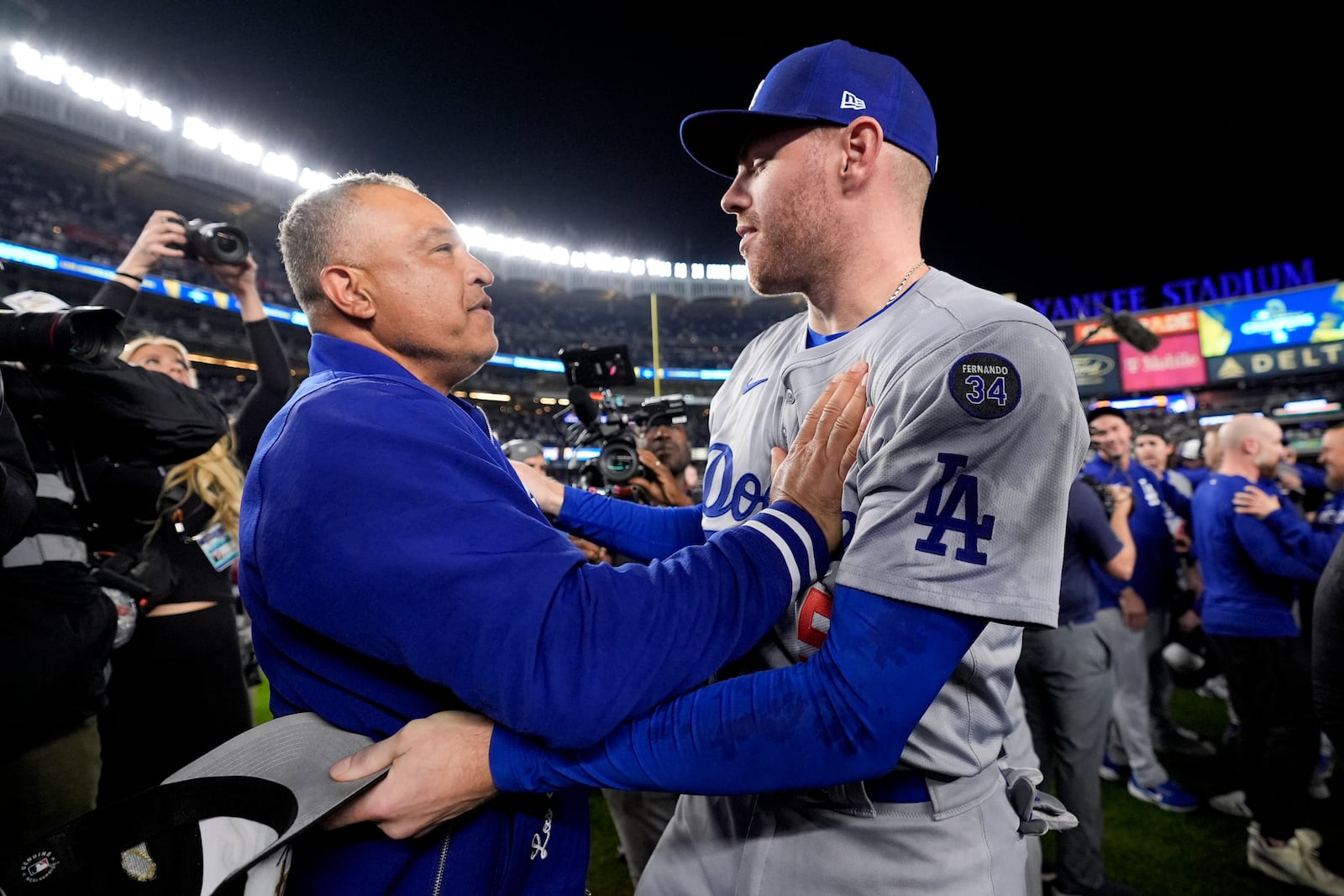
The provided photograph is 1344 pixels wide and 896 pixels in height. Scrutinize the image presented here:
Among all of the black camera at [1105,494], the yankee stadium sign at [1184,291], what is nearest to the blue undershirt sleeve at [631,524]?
the black camera at [1105,494]

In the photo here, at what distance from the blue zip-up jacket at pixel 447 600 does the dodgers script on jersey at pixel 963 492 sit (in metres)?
0.16

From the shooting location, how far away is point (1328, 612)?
2.66m

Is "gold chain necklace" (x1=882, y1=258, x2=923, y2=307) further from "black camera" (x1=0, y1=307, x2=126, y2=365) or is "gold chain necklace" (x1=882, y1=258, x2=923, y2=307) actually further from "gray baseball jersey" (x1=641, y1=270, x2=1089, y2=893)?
"black camera" (x1=0, y1=307, x2=126, y2=365)

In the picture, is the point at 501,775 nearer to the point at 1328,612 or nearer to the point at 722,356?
the point at 1328,612

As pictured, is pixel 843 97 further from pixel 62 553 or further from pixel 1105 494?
pixel 1105 494

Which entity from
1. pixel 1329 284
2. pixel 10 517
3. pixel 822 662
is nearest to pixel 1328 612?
pixel 822 662

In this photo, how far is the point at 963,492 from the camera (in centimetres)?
101

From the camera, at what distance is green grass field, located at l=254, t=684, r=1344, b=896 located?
10.8ft

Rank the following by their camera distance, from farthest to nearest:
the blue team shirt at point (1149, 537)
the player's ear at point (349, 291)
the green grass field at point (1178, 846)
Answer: the blue team shirt at point (1149, 537) → the green grass field at point (1178, 846) → the player's ear at point (349, 291)

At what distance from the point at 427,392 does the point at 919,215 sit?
121 centimetres

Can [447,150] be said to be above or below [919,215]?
above

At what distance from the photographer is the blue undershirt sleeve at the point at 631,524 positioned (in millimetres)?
1952

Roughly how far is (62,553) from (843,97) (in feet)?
7.84

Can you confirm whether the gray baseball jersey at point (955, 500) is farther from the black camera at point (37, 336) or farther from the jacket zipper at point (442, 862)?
the black camera at point (37, 336)
